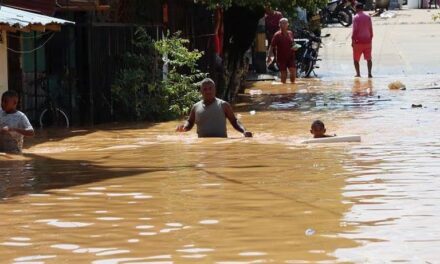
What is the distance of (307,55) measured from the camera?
30.0 m

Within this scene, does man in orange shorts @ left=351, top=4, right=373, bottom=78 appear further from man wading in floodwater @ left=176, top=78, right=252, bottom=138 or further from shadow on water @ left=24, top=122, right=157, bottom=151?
man wading in floodwater @ left=176, top=78, right=252, bottom=138

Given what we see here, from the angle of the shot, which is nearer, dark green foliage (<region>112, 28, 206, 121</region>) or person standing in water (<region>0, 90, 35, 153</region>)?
person standing in water (<region>0, 90, 35, 153</region>)

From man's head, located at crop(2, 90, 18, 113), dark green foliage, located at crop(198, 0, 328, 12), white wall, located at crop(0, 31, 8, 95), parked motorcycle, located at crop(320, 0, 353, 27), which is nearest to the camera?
man's head, located at crop(2, 90, 18, 113)

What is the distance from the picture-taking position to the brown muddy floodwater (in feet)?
23.5

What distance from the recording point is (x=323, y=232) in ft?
24.9

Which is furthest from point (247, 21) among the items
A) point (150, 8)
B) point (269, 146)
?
point (269, 146)

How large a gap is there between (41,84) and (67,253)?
11.1 metres

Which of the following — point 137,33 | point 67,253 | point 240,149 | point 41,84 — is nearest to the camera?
point 67,253

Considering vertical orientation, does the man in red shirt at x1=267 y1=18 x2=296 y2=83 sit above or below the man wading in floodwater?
above

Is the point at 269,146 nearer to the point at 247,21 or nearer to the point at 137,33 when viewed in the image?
the point at 137,33

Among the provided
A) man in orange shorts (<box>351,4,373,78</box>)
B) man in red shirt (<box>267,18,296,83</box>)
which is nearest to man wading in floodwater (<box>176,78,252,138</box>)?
man in red shirt (<box>267,18,296,83</box>)

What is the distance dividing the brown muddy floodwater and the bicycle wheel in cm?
130

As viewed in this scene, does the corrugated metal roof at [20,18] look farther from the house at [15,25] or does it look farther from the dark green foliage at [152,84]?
the dark green foliage at [152,84]

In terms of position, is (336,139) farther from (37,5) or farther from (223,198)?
(37,5)
